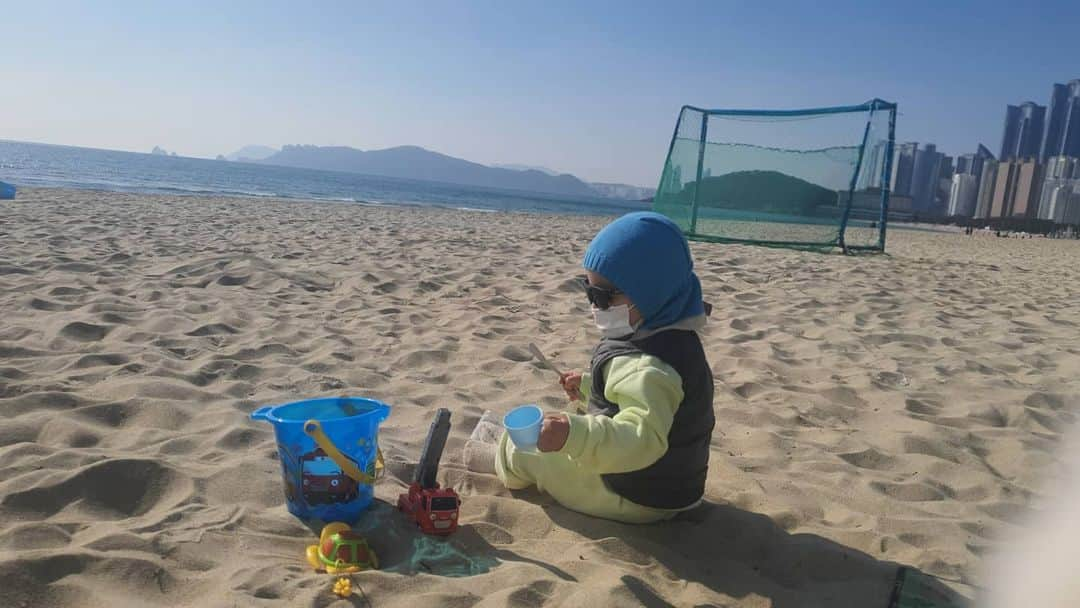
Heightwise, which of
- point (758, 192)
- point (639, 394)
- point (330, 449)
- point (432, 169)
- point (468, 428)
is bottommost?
point (468, 428)

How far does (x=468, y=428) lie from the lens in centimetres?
294

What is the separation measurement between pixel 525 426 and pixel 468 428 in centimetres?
121

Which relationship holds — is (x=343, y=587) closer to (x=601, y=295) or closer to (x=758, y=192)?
(x=601, y=295)

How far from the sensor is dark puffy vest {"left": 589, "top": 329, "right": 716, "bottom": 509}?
2008 mm

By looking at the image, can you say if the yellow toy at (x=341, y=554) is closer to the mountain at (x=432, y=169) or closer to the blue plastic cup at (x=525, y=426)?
the blue plastic cup at (x=525, y=426)

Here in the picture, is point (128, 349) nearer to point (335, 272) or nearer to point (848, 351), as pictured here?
point (335, 272)

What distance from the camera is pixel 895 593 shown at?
6.09 ft

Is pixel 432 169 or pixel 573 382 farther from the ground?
pixel 432 169

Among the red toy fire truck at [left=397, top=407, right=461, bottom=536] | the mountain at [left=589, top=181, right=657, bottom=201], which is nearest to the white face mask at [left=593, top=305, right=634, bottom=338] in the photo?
the red toy fire truck at [left=397, top=407, right=461, bottom=536]

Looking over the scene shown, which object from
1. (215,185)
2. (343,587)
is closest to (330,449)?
(343,587)

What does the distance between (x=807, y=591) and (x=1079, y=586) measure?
0.64 metres

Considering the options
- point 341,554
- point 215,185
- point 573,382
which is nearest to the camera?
point 341,554

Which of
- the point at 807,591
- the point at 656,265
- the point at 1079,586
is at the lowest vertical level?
the point at 807,591

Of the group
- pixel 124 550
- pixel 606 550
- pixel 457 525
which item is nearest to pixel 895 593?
pixel 606 550
